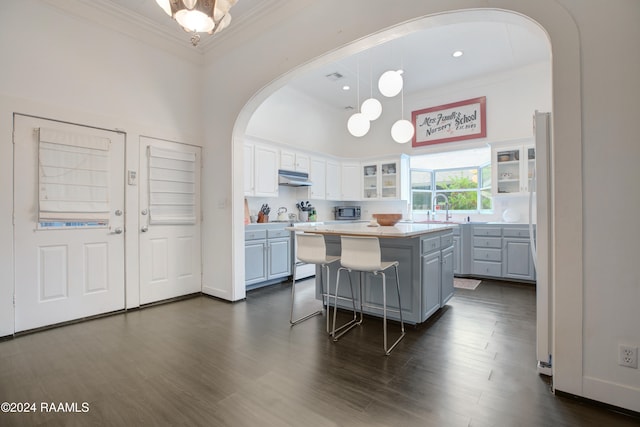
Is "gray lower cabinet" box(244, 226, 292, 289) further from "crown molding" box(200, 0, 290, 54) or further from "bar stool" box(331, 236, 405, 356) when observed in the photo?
"crown molding" box(200, 0, 290, 54)

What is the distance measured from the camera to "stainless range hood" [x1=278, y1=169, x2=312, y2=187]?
16.6ft

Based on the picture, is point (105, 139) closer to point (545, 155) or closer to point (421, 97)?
point (545, 155)

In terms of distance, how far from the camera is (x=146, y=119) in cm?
361

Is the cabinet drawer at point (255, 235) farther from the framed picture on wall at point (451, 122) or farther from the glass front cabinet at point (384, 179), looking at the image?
the framed picture on wall at point (451, 122)

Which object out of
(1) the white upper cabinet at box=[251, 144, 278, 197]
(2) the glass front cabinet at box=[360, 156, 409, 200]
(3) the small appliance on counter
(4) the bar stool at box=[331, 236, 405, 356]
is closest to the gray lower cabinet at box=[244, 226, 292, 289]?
(1) the white upper cabinet at box=[251, 144, 278, 197]

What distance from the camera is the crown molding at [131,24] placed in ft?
10.1

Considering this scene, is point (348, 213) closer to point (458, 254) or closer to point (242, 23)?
point (458, 254)

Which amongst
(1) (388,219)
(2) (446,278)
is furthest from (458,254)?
(1) (388,219)

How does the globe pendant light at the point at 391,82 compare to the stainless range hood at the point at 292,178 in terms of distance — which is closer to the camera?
the globe pendant light at the point at 391,82

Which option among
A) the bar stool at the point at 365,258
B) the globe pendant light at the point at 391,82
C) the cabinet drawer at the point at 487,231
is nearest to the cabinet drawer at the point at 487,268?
the cabinet drawer at the point at 487,231

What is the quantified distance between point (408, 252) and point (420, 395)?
50.2 inches

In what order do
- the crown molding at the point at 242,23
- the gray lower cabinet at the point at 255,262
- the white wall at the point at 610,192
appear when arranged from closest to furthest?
1. the white wall at the point at 610,192
2. the crown molding at the point at 242,23
3. the gray lower cabinet at the point at 255,262

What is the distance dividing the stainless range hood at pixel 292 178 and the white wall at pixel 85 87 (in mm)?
1412

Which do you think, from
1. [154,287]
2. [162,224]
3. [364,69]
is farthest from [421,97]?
[154,287]
